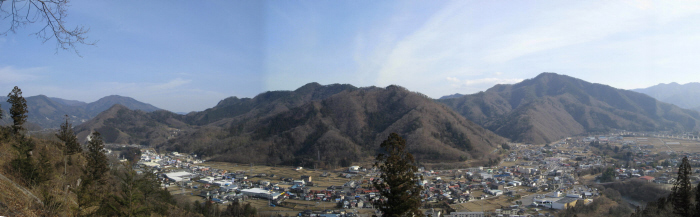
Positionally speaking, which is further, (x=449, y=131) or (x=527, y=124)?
(x=527, y=124)

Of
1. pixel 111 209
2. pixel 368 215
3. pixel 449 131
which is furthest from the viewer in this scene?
pixel 449 131

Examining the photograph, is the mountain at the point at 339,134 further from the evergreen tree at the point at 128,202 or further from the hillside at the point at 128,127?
the evergreen tree at the point at 128,202

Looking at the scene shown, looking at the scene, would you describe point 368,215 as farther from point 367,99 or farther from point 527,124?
point 527,124

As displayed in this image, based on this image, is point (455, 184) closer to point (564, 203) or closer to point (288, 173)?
point (564, 203)

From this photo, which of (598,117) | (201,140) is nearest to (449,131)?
(201,140)

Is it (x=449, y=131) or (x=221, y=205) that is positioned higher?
(x=449, y=131)

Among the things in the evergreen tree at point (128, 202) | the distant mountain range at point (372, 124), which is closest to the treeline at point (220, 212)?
the evergreen tree at point (128, 202)

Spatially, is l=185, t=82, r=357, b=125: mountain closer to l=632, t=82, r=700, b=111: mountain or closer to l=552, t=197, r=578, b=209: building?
l=552, t=197, r=578, b=209: building

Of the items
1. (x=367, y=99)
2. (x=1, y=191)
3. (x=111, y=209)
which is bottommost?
(x=111, y=209)

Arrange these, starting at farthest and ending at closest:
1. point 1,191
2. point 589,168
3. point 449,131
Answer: point 449,131
point 589,168
point 1,191
